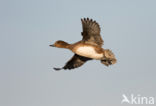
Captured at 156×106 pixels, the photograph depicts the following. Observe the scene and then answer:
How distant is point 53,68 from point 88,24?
8.18ft

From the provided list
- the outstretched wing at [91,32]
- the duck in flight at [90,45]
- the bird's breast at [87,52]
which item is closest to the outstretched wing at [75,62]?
the duck in flight at [90,45]

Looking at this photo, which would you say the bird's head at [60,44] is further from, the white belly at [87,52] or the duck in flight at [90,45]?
the white belly at [87,52]

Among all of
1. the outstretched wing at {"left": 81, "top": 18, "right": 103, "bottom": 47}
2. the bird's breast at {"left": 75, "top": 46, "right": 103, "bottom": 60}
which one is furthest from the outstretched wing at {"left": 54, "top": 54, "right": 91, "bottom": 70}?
the outstretched wing at {"left": 81, "top": 18, "right": 103, "bottom": 47}

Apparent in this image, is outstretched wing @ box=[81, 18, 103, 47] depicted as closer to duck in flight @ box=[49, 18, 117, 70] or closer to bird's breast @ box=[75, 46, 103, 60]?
duck in flight @ box=[49, 18, 117, 70]

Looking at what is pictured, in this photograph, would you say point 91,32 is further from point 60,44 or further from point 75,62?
point 75,62

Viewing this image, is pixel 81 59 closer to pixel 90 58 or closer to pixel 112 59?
pixel 90 58

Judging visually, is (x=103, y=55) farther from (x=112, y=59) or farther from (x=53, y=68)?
(x=53, y=68)

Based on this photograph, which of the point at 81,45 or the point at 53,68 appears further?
the point at 53,68

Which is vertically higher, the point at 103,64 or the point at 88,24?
the point at 88,24

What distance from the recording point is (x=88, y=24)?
1460cm

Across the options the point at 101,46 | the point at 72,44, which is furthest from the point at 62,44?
the point at 101,46

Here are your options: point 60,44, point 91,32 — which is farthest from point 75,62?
point 91,32

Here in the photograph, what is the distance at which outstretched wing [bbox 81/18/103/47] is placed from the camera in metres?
14.6

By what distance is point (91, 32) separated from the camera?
14.8 meters
